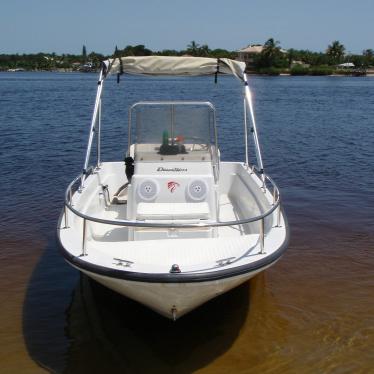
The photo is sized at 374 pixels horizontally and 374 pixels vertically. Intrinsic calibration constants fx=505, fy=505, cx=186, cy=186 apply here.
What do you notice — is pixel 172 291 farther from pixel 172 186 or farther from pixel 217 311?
pixel 172 186

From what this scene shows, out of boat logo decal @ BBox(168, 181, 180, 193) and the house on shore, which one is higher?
the house on shore

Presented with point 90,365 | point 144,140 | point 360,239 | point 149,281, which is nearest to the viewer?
point 149,281

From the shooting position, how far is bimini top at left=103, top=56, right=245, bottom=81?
26.0 ft

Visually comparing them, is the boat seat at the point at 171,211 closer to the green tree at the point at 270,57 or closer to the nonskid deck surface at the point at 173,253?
the nonskid deck surface at the point at 173,253

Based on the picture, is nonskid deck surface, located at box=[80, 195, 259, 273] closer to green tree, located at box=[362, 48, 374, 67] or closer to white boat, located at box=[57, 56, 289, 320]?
white boat, located at box=[57, 56, 289, 320]

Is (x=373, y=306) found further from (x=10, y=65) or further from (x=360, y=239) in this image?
(x=10, y=65)

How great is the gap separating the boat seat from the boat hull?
3.97ft

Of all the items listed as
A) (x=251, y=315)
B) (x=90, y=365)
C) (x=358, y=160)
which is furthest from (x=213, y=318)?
(x=358, y=160)

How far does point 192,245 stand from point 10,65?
186 meters

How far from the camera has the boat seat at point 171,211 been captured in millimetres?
6039

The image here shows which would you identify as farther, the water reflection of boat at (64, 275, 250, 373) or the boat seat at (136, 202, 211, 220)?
the boat seat at (136, 202, 211, 220)

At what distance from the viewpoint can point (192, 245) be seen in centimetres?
544

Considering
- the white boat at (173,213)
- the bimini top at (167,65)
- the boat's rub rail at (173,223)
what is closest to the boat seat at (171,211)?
the white boat at (173,213)

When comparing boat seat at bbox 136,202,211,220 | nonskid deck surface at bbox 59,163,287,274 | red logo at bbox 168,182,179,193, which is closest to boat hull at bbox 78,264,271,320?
nonskid deck surface at bbox 59,163,287,274
